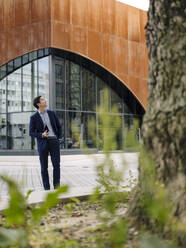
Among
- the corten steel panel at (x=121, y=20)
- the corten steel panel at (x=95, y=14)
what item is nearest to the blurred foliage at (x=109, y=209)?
the corten steel panel at (x=95, y=14)

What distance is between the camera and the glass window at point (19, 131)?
25.4 m

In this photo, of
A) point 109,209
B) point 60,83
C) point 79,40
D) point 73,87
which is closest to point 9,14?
point 79,40

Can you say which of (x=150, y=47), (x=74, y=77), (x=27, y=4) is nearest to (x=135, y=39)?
(x=74, y=77)

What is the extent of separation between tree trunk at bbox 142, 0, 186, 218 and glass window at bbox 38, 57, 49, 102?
23.4 meters

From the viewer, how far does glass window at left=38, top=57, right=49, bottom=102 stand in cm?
2556

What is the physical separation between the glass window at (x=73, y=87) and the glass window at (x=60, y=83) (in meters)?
0.45

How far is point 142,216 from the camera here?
2.20 m

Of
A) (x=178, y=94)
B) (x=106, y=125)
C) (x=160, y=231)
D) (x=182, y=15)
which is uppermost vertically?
(x=182, y=15)

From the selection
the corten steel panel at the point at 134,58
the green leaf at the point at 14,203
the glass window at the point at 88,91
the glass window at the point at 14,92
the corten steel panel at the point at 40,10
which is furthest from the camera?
the corten steel panel at the point at 134,58

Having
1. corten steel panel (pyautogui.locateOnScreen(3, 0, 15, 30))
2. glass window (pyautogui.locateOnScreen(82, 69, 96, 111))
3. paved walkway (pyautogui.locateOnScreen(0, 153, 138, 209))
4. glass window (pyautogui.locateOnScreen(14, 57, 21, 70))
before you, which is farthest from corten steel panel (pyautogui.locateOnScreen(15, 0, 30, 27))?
paved walkway (pyautogui.locateOnScreen(0, 153, 138, 209))

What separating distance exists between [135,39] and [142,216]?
92.4 feet

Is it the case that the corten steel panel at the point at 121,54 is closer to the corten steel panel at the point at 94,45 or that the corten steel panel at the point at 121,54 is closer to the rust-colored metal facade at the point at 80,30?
the rust-colored metal facade at the point at 80,30

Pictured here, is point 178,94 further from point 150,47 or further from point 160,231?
point 160,231

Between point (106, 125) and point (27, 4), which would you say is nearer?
point (106, 125)
